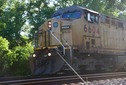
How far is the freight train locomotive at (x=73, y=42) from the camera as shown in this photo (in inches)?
512

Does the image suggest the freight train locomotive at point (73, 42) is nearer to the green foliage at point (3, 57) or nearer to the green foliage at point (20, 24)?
the green foliage at point (3, 57)

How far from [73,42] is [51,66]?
168cm

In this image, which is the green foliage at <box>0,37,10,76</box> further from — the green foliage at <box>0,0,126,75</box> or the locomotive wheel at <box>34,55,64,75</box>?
the locomotive wheel at <box>34,55,64,75</box>

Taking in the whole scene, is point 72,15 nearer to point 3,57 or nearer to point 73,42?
point 73,42

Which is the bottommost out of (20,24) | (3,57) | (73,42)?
(3,57)

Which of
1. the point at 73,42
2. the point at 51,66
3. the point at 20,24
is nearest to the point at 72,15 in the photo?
the point at 73,42

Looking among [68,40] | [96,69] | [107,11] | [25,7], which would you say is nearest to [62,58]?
[68,40]

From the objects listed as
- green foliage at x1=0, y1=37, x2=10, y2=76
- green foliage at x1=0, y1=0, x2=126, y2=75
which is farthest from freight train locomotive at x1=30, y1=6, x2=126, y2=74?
green foliage at x1=0, y1=0, x2=126, y2=75

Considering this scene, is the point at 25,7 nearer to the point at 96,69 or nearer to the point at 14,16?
the point at 14,16

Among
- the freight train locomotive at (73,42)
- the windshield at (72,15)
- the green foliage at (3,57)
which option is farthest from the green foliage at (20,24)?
the windshield at (72,15)

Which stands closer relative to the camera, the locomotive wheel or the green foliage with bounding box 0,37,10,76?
the locomotive wheel

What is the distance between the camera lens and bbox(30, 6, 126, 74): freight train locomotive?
1299 cm

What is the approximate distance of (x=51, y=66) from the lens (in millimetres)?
12977

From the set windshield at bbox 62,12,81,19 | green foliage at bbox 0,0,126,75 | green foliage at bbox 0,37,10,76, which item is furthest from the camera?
green foliage at bbox 0,0,126,75
